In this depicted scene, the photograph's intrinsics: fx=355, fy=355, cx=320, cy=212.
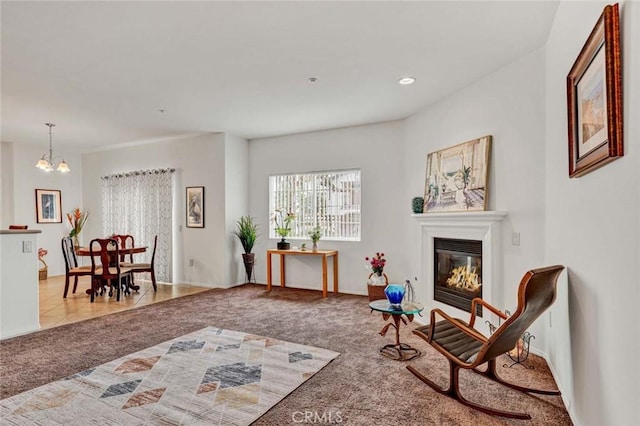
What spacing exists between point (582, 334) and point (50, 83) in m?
5.18

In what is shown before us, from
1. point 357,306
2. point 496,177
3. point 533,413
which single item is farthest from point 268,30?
point 357,306

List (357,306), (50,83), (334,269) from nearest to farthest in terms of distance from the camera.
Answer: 1. (50,83)
2. (357,306)
3. (334,269)

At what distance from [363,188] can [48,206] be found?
21.9 feet

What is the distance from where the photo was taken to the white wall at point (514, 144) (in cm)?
312

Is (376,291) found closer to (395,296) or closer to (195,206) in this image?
(395,296)

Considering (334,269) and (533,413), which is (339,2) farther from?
(334,269)

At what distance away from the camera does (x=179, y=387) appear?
2.60 meters

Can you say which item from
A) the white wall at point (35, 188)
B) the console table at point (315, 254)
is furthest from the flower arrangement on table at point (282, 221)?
the white wall at point (35, 188)

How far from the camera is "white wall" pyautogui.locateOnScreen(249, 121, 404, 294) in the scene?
5.44 meters

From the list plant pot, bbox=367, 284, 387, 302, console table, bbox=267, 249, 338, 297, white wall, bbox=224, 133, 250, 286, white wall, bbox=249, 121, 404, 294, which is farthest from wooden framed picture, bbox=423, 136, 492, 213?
white wall, bbox=224, 133, 250, 286

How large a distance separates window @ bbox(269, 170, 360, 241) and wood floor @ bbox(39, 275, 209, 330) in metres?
2.02

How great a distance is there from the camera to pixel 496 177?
355cm

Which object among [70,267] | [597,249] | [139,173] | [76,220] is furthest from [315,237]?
[76,220]

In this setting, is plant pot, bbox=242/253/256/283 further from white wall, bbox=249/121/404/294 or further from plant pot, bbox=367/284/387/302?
plant pot, bbox=367/284/387/302
